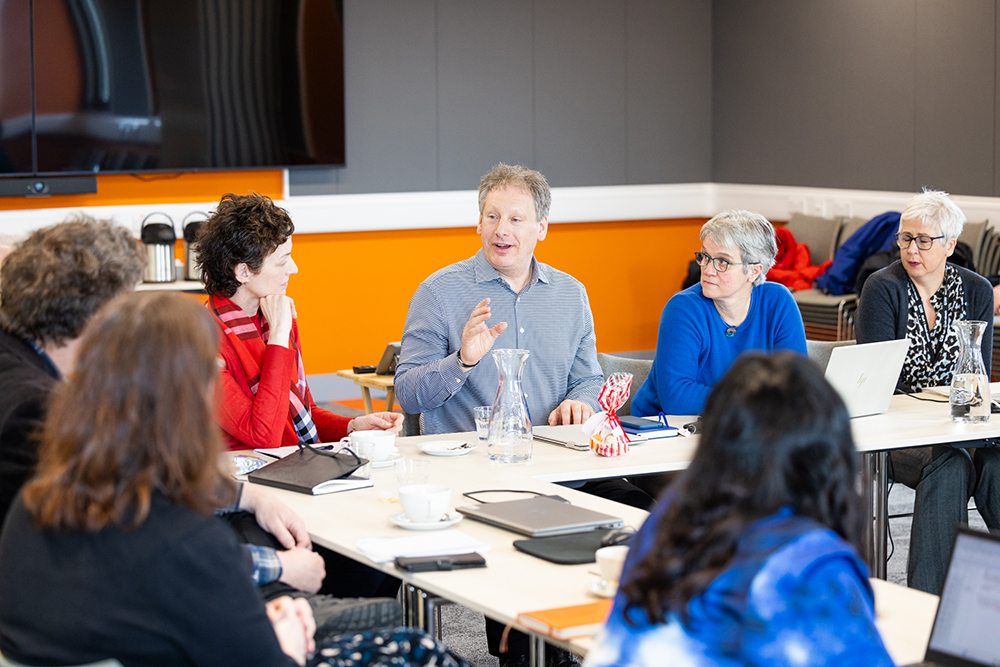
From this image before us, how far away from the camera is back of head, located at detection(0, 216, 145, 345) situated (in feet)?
6.72

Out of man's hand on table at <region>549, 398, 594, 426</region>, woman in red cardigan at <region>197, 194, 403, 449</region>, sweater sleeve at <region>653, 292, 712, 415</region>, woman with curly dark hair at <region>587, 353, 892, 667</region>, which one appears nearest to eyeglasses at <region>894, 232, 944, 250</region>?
sweater sleeve at <region>653, 292, 712, 415</region>

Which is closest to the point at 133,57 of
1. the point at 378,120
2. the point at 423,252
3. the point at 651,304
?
the point at 378,120

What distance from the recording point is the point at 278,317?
3146mm

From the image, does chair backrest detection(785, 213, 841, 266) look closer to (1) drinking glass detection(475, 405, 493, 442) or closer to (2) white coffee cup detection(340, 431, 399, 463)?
(1) drinking glass detection(475, 405, 493, 442)

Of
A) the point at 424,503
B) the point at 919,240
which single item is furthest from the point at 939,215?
the point at 424,503

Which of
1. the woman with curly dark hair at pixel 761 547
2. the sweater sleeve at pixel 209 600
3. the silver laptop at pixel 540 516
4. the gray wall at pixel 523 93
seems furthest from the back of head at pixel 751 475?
the gray wall at pixel 523 93

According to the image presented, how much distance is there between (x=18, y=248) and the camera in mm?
2113

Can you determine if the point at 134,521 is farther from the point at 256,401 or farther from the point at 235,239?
the point at 235,239

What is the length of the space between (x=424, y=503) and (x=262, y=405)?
82 cm

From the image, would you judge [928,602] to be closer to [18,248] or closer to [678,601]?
[678,601]

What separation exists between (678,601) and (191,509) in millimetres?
672

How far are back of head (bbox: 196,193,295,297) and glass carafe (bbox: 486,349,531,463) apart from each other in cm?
69

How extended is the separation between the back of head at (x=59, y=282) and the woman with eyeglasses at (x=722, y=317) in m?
1.86

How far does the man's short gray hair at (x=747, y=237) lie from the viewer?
11.7 feet
